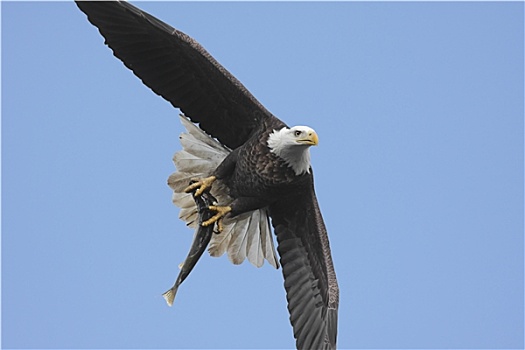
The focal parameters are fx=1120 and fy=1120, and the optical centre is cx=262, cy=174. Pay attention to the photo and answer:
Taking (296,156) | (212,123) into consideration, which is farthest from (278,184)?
(212,123)

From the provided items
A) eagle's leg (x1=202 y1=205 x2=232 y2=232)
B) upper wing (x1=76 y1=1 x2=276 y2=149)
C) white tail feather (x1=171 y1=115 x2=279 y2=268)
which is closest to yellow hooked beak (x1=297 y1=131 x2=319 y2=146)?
upper wing (x1=76 y1=1 x2=276 y2=149)

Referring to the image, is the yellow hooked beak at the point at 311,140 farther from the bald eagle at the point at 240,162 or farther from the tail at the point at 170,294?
the tail at the point at 170,294

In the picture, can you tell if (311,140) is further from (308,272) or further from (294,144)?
(308,272)

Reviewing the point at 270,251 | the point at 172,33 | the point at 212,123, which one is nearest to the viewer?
the point at 172,33

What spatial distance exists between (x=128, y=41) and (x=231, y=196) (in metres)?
1.27

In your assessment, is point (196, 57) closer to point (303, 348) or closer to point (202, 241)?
point (202, 241)

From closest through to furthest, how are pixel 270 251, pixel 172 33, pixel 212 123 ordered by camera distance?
pixel 172 33 → pixel 212 123 → pixel 270 251

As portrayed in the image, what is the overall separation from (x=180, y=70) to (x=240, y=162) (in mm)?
734

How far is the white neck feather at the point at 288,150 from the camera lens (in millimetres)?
7160

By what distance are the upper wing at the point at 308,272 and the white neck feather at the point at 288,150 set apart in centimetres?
56

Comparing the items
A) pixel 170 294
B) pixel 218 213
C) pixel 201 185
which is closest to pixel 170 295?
pixel 170 294

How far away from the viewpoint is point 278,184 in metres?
7.30

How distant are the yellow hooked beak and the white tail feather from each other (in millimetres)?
852

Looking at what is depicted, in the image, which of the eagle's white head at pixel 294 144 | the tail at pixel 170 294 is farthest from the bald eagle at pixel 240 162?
the tail at pixel 170 294
